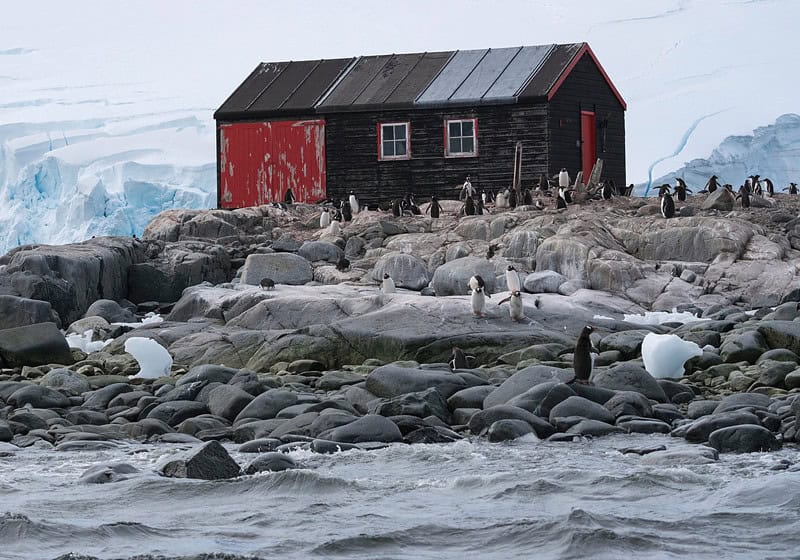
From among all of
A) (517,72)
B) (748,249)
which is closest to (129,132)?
(517,72)

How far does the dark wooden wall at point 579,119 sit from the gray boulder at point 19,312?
39.9ft

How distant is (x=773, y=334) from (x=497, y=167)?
43.3 ft

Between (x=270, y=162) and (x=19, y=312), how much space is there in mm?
11193

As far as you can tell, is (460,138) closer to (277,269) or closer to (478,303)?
(277,269)

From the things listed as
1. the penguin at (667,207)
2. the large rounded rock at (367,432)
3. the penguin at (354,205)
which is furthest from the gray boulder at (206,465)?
the penguin at (354,205)

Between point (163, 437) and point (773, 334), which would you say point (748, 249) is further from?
point (163, 437)

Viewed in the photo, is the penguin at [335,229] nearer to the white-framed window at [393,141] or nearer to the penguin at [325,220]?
the penguin at [325,220]

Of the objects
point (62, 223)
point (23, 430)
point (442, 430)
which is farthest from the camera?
point (62, 223)

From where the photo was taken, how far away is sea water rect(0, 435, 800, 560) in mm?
6270

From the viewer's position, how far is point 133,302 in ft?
68.5

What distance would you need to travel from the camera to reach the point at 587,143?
26984 millimetres

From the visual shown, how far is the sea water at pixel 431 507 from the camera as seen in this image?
627 centimetres

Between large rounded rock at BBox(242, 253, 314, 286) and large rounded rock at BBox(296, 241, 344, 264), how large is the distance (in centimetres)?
92

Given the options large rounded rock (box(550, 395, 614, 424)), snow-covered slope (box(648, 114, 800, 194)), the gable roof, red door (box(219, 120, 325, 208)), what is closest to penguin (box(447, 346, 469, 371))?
large rounded rock (box(550, 395, 614, 424))
